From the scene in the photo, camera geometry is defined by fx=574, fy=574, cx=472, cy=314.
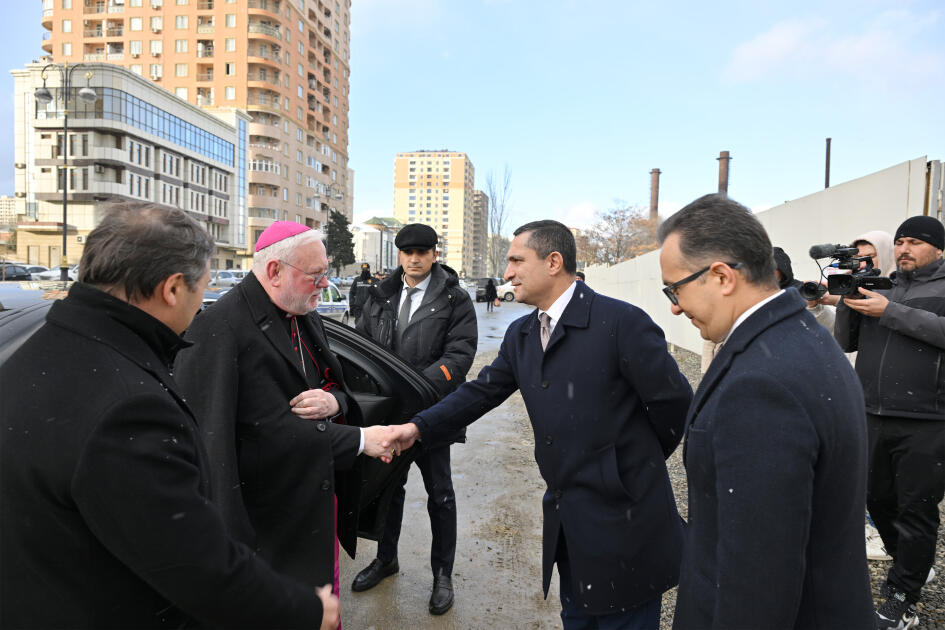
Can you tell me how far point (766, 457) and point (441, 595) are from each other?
2.68 meters

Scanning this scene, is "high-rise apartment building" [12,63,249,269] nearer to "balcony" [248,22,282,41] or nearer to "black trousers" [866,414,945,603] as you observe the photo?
"balcony" [248,22,282,41]

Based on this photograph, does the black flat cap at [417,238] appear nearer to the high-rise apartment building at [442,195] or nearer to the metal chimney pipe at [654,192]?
the metal chimney pipe at [654,192]

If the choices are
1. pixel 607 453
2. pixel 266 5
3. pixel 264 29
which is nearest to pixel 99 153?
pixel 264 29

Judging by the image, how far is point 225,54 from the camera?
6538 centimetres

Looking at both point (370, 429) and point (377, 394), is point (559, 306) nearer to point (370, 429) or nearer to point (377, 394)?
point (370, 429)

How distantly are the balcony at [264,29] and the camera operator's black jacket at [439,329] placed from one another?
72.6 metres

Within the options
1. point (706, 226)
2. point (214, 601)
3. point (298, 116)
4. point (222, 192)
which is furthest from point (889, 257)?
point (298, 116)

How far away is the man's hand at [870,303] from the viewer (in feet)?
10.4

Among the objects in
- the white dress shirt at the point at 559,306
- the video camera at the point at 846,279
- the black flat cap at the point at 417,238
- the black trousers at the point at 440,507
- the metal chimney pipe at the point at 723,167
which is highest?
the metal chimney pipe at the point at 723,167

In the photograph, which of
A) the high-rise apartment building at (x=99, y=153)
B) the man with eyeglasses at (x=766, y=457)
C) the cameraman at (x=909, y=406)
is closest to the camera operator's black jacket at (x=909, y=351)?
the cameraman at (x=909, y=406)

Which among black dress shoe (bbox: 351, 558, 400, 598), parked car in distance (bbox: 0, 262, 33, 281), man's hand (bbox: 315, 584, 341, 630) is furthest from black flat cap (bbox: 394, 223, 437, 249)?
parked car in distance (bbox: 0, 262, 33, 281)

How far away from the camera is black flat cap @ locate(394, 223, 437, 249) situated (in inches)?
149

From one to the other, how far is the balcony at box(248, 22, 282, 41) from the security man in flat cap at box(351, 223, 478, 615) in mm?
72488

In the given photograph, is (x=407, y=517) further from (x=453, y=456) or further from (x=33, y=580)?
(x=33, y=580)
